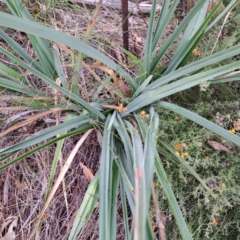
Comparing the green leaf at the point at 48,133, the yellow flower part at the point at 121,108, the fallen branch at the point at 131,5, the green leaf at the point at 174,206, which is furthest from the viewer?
the fallen branch at the point at 131,5

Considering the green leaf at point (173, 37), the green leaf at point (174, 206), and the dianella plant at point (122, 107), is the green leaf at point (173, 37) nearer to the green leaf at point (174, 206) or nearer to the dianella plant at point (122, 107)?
the dianella plant at point (122, 107)

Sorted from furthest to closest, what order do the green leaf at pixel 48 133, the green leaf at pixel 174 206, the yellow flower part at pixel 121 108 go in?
the yellow flower part at pixel 121 108 < the green leaf at pixel 48 133 < the green leaf at pixel 174 206

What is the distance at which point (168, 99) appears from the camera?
40.9 inches

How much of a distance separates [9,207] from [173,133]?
77cm

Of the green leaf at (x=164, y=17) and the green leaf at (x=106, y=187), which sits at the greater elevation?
the green leaf at (x=164, y=17)

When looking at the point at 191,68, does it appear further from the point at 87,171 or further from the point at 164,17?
the point at 87,171

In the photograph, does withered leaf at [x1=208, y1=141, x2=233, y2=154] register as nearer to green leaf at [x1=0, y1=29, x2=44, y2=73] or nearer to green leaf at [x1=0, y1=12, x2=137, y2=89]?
green leaf at [x1=0, y1=12, x2=137, y2=89]

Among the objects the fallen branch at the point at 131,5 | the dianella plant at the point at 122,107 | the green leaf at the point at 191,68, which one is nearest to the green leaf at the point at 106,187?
the dianella plant at the point at 122,107

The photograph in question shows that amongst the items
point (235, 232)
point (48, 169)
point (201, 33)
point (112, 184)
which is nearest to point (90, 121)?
point (112, 184)

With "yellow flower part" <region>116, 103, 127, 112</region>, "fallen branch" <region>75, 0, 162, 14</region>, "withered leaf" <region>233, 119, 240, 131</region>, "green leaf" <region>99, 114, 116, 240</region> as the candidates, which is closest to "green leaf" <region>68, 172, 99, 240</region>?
"green leaf" <region>99, 114, 116, 240</region>

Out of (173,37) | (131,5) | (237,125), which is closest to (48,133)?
(173,37)

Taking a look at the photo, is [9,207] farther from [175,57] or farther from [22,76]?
[175,57]

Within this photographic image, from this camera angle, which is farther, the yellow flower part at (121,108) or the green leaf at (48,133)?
the yellow flower part at (121,108)

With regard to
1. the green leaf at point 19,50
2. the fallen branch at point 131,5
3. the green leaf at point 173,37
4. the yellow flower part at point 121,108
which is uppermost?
the fallen branch at point 131,5
